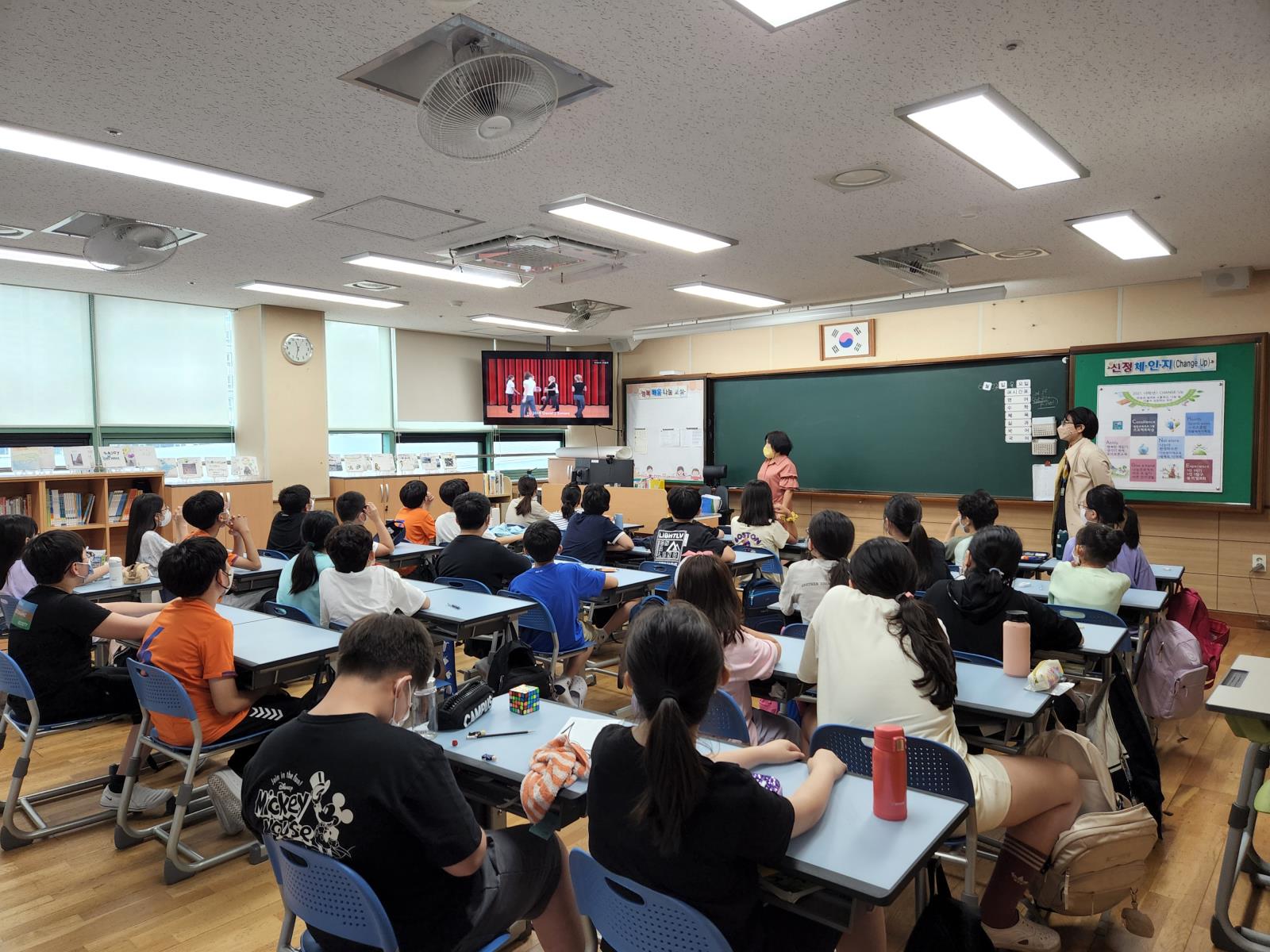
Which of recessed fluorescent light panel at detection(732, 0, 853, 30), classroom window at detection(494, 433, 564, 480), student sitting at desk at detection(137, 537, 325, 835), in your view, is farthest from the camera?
classroom window at detection(494, 433, 564, 480)

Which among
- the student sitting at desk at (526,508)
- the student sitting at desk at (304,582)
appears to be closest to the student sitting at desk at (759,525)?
the student sitting at desk at (526,508)

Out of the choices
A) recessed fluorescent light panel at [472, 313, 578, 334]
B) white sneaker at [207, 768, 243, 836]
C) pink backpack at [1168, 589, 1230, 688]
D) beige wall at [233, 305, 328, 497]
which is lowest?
white sneaker at [207, 768, 243, 836]

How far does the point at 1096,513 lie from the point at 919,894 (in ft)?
9.23

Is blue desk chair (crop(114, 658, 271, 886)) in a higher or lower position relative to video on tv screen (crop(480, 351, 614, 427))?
lower

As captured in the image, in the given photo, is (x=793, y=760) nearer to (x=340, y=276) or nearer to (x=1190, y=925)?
(x=1190, y=925)

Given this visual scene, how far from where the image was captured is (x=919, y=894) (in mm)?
1977

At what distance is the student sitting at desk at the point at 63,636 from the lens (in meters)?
2.98

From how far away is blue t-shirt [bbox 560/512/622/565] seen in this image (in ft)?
17.3

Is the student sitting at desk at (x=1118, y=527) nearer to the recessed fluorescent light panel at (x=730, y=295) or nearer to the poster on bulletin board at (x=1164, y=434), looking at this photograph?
the poster on bulletin board at (x=1164, y=434)

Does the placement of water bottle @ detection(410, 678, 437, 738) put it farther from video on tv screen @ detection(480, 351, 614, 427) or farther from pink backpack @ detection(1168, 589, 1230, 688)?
video on tv screen @ detection(480, 351, 614, 427)

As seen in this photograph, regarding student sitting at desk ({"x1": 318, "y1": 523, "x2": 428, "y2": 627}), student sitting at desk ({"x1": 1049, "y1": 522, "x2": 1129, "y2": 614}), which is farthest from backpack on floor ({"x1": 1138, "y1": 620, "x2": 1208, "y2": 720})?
student sitting at desk ({"x1": 318, "y1": 523, "x2": 428, "y2": 627})

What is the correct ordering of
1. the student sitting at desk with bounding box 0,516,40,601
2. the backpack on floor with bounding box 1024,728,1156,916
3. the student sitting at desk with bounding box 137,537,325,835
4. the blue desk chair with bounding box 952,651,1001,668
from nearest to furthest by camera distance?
1. the backpack on floor with bounding box 1024,728,1156,916
2. the blue desk chair with bounding box 952,651,1001,668
3. the student sitting at desk with bounding box 137,537,325,835
4. the student sitting at desk with bounding box 0,516,40,601

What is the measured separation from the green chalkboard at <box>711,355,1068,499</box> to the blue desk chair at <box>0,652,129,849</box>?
22.2 feet

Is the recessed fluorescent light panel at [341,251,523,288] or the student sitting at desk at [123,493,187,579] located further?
the recessed fluorescent light panel at [341,251,523,288]
